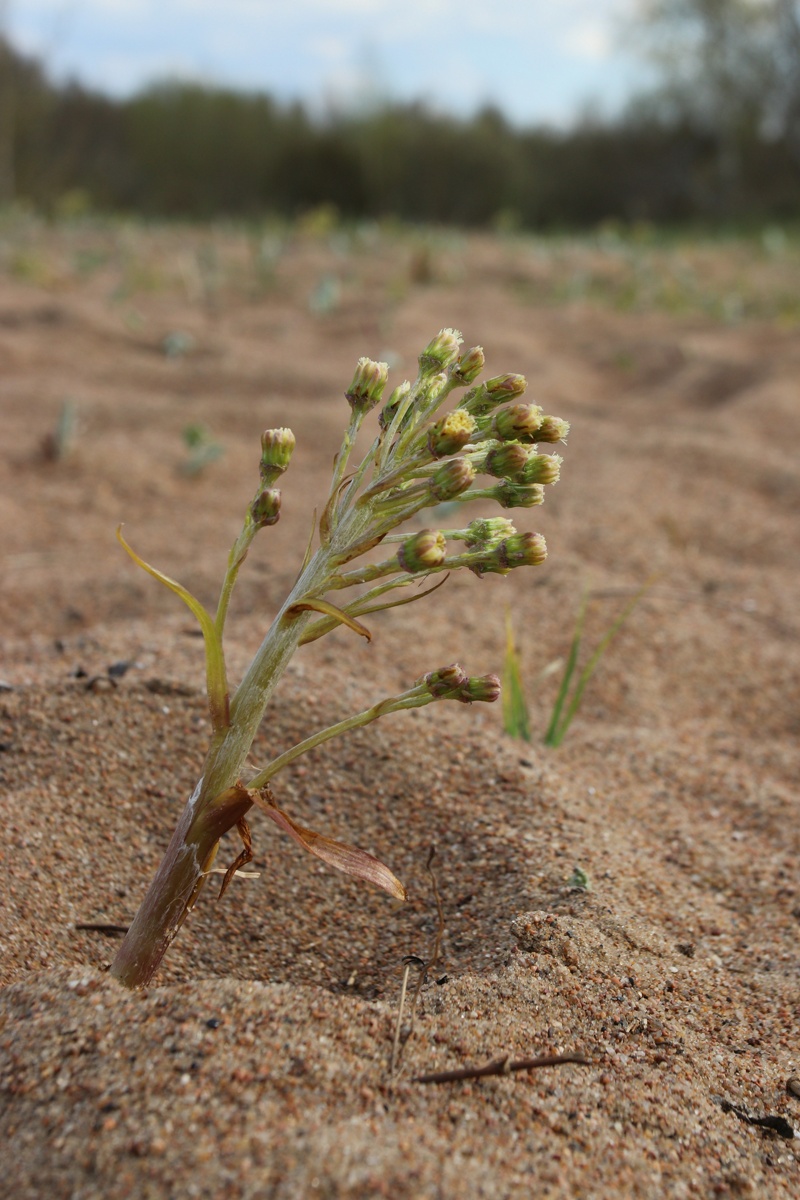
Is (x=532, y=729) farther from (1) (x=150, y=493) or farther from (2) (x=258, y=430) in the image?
(2) (x=258, y=430)

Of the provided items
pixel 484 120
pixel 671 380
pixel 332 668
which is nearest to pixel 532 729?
pixel 332 668

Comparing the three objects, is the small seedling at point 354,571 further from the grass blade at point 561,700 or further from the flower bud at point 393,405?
Answer: the grass blade at point 561,700

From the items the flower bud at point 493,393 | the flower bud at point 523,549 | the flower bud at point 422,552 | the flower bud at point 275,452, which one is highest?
the flower bud at point 493,393

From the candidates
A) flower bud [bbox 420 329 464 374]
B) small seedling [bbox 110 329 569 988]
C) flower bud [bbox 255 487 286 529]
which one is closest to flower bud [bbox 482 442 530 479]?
small seedling [bbox 110 329 569 988]

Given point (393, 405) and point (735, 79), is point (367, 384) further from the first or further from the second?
point (735, 79)

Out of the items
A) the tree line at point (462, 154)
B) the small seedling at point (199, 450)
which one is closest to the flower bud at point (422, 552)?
the small seedling at point (199, 450)

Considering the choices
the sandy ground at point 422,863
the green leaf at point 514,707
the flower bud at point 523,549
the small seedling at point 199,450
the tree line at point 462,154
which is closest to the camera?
the sandy ground at point 422,863
